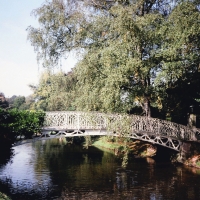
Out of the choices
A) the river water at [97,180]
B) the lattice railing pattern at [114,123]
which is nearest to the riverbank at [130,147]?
the river water at [97,180]

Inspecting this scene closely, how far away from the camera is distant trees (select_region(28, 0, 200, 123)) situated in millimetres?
19531

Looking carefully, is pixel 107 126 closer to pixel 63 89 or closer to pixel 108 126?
pixel 108 126

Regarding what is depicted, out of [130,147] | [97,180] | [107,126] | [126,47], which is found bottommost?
[97,180]

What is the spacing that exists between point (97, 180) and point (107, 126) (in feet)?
14.2

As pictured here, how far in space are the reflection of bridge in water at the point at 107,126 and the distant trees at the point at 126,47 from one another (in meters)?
0.98

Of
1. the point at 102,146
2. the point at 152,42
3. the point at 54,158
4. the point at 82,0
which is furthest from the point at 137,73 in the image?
the point at 102,146

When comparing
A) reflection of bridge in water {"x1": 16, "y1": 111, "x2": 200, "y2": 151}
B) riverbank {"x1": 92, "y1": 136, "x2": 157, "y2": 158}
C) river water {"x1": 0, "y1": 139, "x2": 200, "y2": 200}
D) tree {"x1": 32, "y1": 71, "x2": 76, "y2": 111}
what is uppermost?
tree {"x1": 32, "y1": 71, "x2": 76, "y2": 111}

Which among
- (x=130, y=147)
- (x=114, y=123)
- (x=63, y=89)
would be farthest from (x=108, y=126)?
(x=63, y=89)

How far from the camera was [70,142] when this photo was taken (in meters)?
44.6

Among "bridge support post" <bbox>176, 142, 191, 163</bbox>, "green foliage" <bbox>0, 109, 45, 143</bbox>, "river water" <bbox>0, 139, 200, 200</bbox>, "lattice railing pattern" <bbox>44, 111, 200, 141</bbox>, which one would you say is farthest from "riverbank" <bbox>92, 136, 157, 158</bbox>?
"green foliage" <bbox>0, 109, 45, 143</bbox>

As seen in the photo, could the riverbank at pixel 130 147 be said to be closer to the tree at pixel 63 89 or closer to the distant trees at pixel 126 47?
the distant trees at pixel 126 47

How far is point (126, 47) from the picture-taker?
19.7 m

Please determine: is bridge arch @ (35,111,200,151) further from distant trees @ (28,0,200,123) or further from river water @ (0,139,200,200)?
river water @ (0,139,200,200)

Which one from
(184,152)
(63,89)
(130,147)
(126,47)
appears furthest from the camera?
(63,89)
